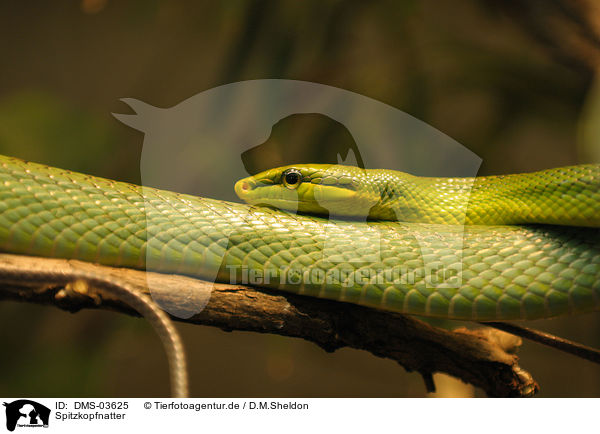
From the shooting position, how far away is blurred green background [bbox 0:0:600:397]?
6.61 feet

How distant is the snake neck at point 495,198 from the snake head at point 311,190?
82mm

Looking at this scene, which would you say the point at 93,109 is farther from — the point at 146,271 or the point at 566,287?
the point at 566,287

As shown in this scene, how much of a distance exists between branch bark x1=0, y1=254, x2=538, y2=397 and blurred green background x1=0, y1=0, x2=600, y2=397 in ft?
1.53

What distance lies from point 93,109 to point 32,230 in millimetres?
1025

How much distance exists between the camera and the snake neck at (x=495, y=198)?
4.92ft

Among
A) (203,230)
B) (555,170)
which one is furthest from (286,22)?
(555,170)

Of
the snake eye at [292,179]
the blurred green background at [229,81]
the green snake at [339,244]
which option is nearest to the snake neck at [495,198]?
the green snake at [339,244]

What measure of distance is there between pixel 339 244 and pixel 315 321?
0.31 meters

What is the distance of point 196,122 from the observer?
6.72 feet
